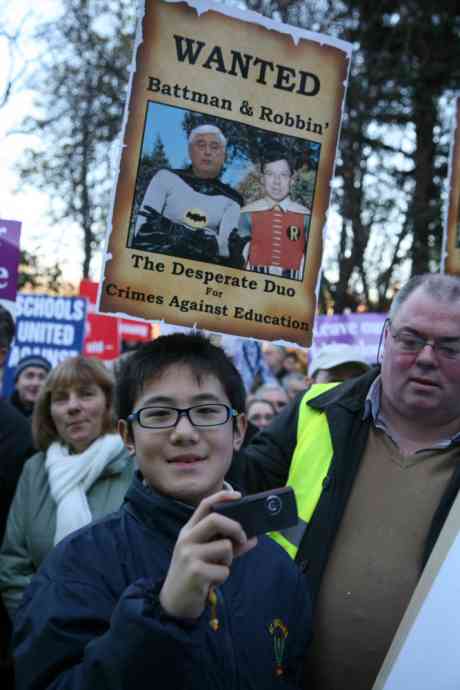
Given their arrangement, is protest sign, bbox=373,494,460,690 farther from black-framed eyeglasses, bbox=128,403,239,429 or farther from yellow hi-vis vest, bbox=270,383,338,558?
yellow hi-vis vest, bbox=270,383,338,558

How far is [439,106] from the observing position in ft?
45.0

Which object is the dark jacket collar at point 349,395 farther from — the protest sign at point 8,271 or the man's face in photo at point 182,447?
the protest sign at point 8,271

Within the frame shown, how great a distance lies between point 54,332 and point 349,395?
529cm

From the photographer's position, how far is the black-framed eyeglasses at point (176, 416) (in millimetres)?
1818

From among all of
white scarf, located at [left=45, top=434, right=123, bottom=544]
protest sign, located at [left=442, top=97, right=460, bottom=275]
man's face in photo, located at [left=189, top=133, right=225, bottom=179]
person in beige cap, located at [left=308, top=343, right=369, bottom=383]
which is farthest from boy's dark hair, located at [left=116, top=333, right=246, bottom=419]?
person in beige cap, located at [left=308, top=343, right=369, bottom=383]

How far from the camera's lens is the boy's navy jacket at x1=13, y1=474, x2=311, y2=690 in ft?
4.63

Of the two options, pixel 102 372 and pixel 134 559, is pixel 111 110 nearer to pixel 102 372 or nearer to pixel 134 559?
pixel 102 372

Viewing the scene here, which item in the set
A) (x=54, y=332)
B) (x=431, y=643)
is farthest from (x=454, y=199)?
(x=54, y=332)

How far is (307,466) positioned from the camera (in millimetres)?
2439

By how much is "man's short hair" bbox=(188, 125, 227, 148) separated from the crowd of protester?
28.2 inches

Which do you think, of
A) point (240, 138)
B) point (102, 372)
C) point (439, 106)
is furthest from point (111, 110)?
point (240, 138)

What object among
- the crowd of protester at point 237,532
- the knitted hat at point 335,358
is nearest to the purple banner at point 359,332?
the knitted hat at point 335,358

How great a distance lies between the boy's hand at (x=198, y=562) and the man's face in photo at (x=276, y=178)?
1561mm

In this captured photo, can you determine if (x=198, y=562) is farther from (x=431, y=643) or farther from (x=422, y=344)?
(x=422, y=344)
